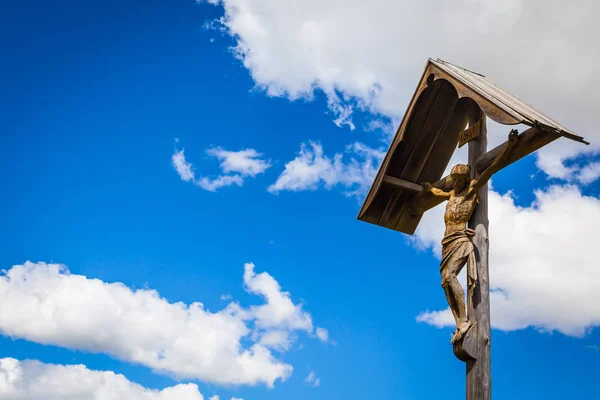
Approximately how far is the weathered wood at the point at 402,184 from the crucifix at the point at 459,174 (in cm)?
1

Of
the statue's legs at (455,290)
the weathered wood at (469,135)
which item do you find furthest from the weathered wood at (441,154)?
the statue's legs at (455,290)

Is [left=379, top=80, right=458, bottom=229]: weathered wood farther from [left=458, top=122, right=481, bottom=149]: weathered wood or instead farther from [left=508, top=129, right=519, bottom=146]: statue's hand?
[left=508, top=129, right=519, bottom=146]: statue's hand

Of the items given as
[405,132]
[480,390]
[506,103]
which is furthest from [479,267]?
[405,132]

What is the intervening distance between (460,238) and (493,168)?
0.91m

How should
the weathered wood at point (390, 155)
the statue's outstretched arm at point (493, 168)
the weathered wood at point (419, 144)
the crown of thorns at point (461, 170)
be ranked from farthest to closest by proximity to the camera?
the weathered wood at point (419, 144) → the weathered wood at point (390, 155) → the crown of thorns at point (461, 170) → the statue's outstretched arm at point (493, 168)

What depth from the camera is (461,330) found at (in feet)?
22.5

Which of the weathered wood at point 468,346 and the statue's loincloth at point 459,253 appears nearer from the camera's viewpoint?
the weathered wood at point 468,346

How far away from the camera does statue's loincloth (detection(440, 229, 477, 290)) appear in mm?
7113

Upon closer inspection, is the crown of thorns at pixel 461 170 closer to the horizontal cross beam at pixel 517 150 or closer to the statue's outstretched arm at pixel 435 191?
the horizontal cross beam at pixel 517 150

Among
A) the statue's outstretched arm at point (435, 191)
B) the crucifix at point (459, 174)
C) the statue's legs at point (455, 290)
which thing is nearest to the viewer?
the crucifix at point (459, 174)

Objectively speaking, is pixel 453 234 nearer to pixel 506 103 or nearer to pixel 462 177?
pixel 462 177

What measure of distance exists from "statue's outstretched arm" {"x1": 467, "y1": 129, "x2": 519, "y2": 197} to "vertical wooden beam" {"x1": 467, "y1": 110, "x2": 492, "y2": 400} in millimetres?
129

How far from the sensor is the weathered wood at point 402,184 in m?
8.99

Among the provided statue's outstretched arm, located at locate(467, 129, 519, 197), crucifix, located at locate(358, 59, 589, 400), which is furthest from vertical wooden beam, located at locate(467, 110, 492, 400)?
statue's outstretched arm, located at locate(467, 129, 519, 197)
